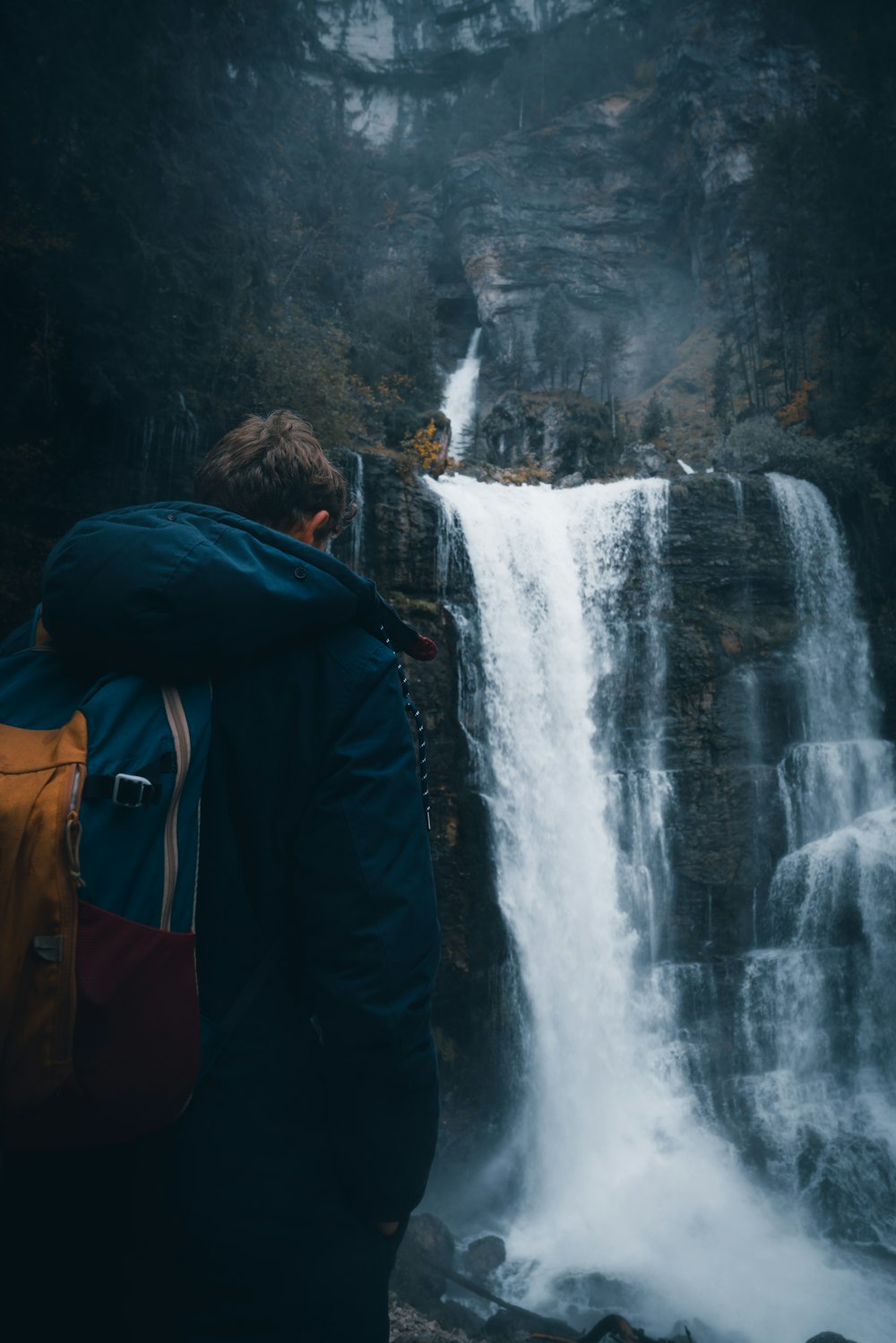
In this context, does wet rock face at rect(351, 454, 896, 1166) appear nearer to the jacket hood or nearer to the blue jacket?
the blue jacket

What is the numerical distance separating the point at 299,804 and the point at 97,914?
398 mm

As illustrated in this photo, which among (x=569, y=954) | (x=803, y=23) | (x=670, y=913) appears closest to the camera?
(x=569, y=954)

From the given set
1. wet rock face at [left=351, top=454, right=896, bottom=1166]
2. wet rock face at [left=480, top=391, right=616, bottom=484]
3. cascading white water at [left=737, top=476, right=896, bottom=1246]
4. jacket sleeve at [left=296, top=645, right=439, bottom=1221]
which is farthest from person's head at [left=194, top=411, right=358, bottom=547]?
wet rock face at [left=480, top=391, right=616, bottom=484]

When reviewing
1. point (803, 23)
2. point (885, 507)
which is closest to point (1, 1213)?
point (885, 507)

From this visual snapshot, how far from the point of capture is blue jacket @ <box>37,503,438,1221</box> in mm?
1215

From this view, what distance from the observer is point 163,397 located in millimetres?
11055

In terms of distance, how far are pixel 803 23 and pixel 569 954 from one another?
4058 centimetres

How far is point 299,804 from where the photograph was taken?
4.39ft

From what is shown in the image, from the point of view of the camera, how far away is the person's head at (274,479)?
5.45 feet

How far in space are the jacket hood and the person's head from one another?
0.32 meters

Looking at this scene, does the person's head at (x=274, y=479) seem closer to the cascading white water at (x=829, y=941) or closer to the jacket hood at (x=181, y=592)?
the jacket hood at (x=181, y=592)

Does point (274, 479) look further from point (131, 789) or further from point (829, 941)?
point (829, 941)

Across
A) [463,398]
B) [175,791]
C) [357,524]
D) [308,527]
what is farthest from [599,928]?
[463,398]

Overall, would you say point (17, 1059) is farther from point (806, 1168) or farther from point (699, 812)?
→ point (699, 812)
